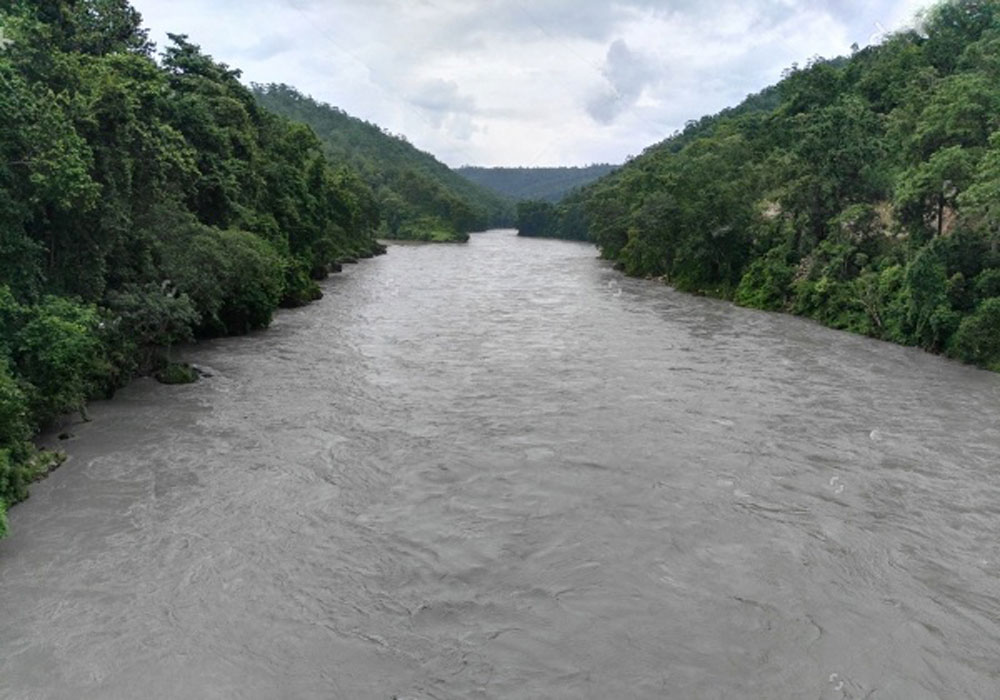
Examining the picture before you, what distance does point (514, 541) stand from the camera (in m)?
13.4

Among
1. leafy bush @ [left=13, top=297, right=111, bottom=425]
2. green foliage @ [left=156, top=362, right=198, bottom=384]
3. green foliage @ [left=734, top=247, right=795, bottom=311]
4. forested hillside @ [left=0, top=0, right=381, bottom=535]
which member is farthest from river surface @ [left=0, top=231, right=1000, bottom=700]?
green foliage @ [left=734, top=247, right=795, bottom=311]

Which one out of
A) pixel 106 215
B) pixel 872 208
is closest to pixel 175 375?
pixel 106 215

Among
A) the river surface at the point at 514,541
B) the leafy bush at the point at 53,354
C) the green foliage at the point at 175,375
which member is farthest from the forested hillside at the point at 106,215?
the river surface at the point at 514,541

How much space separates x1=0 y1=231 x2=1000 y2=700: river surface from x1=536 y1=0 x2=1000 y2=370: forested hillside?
22.6ft

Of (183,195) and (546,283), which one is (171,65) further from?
(546,283)

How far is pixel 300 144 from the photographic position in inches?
2120

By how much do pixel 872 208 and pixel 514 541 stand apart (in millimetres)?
34265

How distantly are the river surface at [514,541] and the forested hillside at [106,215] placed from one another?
70.0 inches

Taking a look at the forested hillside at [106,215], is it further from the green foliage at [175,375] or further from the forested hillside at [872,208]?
the forested hillside at [872,208]

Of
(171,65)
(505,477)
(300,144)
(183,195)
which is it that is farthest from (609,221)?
(505,477)

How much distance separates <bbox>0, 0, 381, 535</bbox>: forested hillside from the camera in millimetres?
17031

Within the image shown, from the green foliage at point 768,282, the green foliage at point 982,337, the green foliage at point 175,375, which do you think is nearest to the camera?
the green foliage at point 175,375

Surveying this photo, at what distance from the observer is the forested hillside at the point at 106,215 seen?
17031mm

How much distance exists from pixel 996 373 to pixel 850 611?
20.8m
